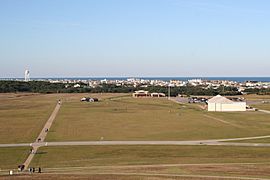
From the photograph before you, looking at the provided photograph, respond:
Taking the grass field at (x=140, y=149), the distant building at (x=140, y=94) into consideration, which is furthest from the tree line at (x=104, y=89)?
the grass field at (x=140, y=149)

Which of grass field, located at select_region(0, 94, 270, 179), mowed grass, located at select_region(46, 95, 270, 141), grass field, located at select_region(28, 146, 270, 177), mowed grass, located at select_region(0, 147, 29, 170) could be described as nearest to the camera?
grass field, located at select_region(28, 146, 270, 177)

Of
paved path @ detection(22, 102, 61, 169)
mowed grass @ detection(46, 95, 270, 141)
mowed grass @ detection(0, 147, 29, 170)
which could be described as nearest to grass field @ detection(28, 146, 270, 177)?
paved path @ detection(22, 102, 61, 169)

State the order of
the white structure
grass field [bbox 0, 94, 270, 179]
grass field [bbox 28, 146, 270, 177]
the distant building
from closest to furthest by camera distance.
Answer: grass field [bbox 28, 146, 270, 177]
grass field [bbox 0, 94, 270, 179]
the white structure
the distant building

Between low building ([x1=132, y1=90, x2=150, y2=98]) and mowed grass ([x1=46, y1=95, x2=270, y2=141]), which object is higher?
low building ([x1=132, y1=90, x2=150, y2=98])

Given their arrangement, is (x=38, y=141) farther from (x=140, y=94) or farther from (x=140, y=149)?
(x=140, y=94)

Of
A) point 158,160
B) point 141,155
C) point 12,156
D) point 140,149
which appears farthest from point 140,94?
point 158,160

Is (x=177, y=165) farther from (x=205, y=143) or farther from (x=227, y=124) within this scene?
(x=227, y=124)

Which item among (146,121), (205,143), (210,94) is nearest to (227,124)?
(146,121)

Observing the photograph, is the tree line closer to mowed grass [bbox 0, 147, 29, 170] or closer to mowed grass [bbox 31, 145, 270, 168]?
mowed grass [bbox 31, 145, 270, 168]
